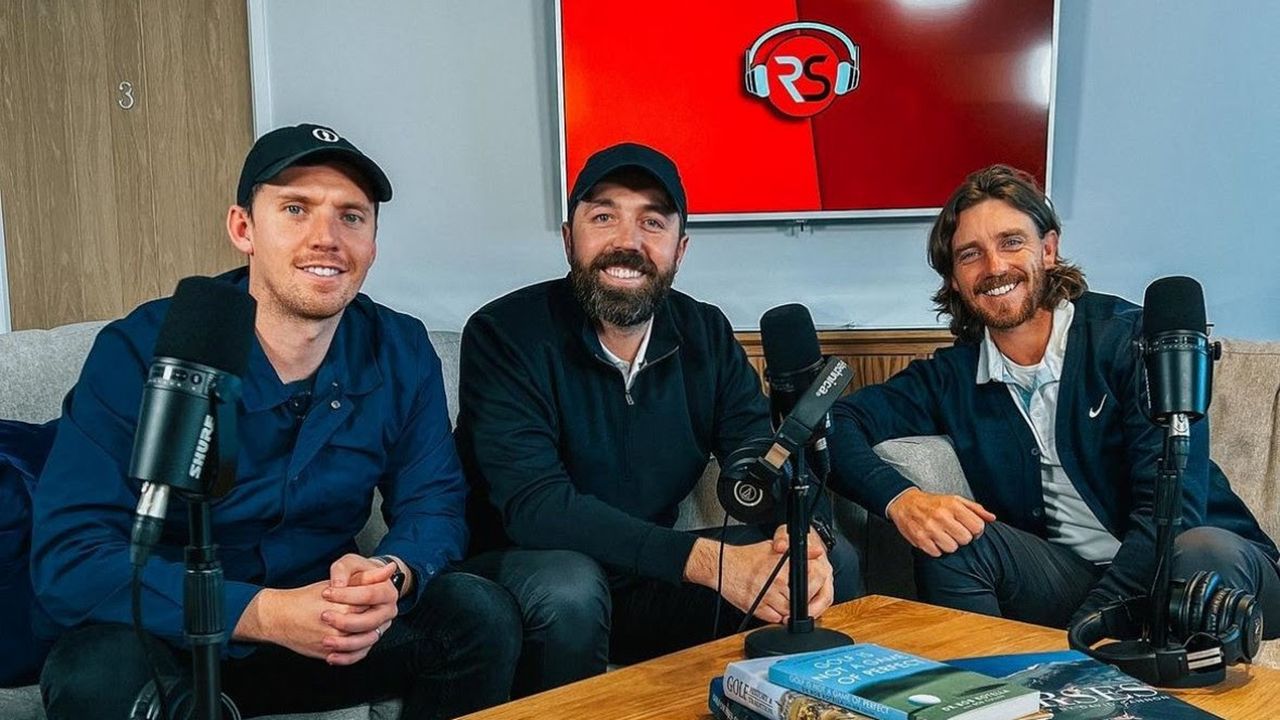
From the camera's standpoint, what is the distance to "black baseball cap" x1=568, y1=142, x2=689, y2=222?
80.8 inches

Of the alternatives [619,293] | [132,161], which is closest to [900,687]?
[619,293]

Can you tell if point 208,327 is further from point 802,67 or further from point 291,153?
point 802,67

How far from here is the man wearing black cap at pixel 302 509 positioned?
1481 millimetres

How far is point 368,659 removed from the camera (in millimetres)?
1665

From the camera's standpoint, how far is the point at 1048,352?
7.27 ft

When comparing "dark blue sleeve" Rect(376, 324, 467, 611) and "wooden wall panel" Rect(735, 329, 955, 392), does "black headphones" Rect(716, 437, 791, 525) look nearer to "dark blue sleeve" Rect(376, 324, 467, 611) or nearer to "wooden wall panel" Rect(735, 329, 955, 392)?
"dark blue sleeve" Rect(376, 324, 467, 611)

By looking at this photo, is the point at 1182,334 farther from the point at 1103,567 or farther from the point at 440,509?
the point at 440,509

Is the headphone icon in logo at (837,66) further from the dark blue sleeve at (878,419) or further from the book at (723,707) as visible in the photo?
the book at (723,707)

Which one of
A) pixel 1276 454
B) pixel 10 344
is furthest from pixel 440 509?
pixel 1276 454

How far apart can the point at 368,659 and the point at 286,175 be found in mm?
741

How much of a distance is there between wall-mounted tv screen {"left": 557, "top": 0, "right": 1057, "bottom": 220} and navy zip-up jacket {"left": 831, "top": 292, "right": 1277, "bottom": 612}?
2.57 feet

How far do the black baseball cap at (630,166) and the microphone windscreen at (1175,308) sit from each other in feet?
3.17

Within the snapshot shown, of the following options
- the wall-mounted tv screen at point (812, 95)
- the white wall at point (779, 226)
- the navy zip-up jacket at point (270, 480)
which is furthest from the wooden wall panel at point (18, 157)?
the navy zip-up jacket at point (270, 480)

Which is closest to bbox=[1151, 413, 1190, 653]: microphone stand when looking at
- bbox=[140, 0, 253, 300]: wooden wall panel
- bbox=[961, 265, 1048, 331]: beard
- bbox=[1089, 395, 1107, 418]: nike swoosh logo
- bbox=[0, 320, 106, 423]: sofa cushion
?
bbox=[1089, 395, 1107, 418]: nike swoosh logo
